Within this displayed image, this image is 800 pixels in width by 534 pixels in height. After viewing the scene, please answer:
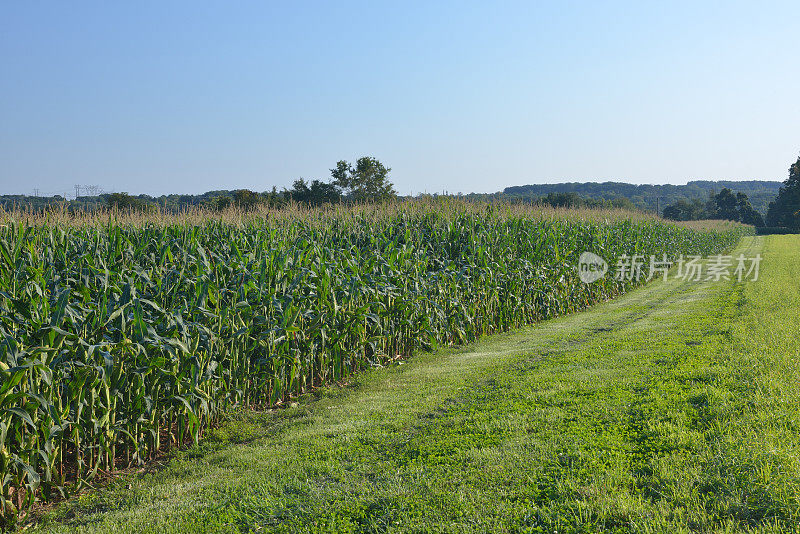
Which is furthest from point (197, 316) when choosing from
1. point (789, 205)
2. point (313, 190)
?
point (789, 205)

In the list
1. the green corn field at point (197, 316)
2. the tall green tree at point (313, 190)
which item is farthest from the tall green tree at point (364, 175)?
the green corn field at point (197, 316)

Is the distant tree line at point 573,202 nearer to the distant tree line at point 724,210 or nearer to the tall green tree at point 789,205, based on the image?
the tall green tree at point 789,205

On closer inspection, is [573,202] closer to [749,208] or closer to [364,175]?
[364,175]

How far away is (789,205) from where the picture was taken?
242 ft

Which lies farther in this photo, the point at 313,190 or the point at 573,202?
the point at 313,190

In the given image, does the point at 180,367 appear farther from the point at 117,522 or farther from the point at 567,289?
the point at 567,289

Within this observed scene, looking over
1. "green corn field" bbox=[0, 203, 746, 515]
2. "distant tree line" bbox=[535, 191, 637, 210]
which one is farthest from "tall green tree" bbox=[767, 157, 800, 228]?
"green corn field" bbox=[0, 203, 746, 515]

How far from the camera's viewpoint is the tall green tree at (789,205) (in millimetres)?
72312

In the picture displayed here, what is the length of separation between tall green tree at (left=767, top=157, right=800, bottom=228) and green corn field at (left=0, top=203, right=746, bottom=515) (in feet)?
253

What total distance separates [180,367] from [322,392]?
6.91 feet

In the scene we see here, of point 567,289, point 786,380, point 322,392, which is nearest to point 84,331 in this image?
point 322,392

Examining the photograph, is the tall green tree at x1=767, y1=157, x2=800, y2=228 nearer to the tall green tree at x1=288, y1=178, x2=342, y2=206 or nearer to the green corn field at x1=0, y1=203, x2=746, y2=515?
the tall green tree at x1=288, y1=178, x2=342, y2=206

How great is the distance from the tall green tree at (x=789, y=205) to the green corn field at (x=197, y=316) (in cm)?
7725

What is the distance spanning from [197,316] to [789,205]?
8759cm
